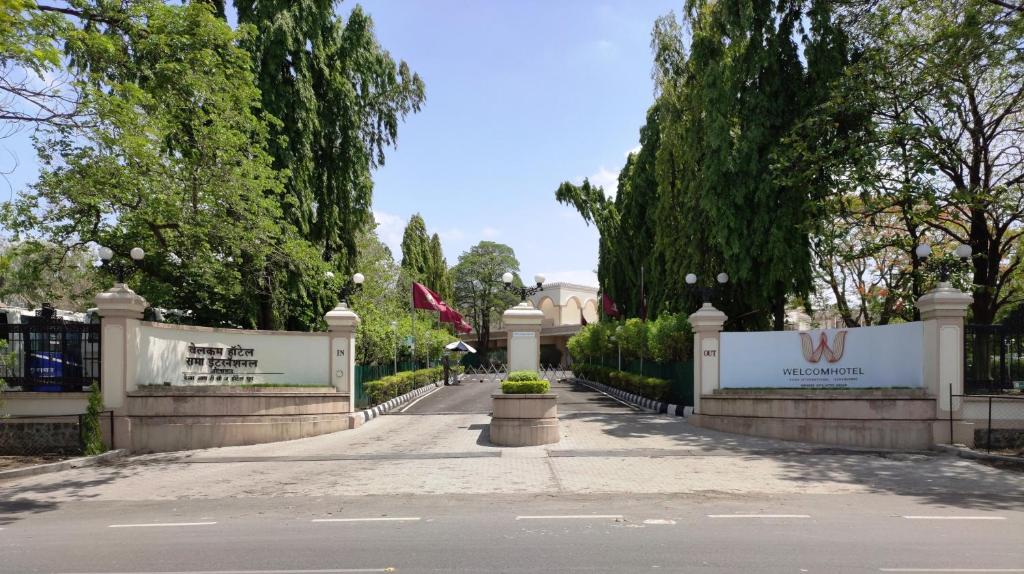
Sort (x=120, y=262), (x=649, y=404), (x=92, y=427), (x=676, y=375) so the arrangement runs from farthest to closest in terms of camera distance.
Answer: (x=649, y=404), (x=676, y=375), (x=120, y=262), (x=92, y=427)

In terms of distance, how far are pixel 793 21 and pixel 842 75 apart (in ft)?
7.89

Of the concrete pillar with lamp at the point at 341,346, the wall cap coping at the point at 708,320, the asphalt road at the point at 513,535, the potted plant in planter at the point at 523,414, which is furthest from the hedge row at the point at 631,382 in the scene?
the asphalt road at the point at 513,535

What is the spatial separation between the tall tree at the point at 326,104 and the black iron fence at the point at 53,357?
5843 mm

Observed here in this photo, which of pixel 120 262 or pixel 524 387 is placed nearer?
pixel 524 387

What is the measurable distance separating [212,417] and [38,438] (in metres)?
3.06

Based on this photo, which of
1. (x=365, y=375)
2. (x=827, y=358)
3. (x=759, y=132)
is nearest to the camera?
(x=827, y=358)

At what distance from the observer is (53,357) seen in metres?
13.9

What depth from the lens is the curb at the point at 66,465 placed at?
37.1 feet

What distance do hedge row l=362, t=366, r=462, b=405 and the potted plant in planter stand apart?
7.38 metres

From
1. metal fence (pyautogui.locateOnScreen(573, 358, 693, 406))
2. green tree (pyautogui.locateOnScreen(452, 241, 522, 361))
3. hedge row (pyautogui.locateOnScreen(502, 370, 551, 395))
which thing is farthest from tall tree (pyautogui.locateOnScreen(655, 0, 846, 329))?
green tree (pyautogui.locateOnScreen(452, 241, 522, 361))

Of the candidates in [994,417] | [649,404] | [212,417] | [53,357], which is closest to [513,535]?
[212,417]

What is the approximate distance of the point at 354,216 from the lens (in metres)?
21.9

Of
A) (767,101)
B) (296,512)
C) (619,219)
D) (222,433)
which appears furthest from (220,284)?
(619,219)

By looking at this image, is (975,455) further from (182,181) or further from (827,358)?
(182,181)
